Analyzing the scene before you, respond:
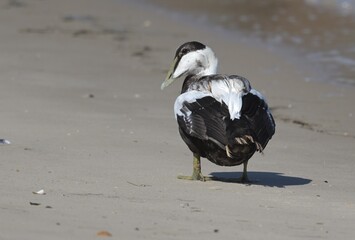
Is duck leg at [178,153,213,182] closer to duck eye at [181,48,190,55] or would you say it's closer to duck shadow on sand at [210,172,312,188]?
duck shadow on sand at [210,172,312,188]

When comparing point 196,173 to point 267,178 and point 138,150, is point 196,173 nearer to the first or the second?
point 267,178

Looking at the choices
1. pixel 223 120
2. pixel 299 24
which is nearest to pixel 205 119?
pixel 223 120

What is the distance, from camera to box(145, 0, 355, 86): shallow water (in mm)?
13260

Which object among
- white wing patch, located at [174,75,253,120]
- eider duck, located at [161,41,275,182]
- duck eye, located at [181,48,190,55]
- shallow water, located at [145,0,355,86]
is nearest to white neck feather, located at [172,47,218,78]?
duck eye, located at [181,48,190,55]

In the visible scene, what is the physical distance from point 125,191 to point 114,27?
10064 mm

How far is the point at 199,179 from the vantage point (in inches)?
261

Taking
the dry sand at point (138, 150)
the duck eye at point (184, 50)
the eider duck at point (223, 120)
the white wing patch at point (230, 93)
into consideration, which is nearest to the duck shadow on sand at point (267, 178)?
the dry sand at point (138, 150)

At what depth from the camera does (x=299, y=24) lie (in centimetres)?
1736

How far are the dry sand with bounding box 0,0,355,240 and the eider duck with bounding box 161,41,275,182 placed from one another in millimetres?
230

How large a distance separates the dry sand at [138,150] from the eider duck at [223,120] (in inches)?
9.1

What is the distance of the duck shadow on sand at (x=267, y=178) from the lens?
6684 millimetres

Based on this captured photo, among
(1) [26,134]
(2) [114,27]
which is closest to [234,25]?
(2) [114,27]

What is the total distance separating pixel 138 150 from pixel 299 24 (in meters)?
10.3

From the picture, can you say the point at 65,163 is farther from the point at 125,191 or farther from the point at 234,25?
the point at 234,25
